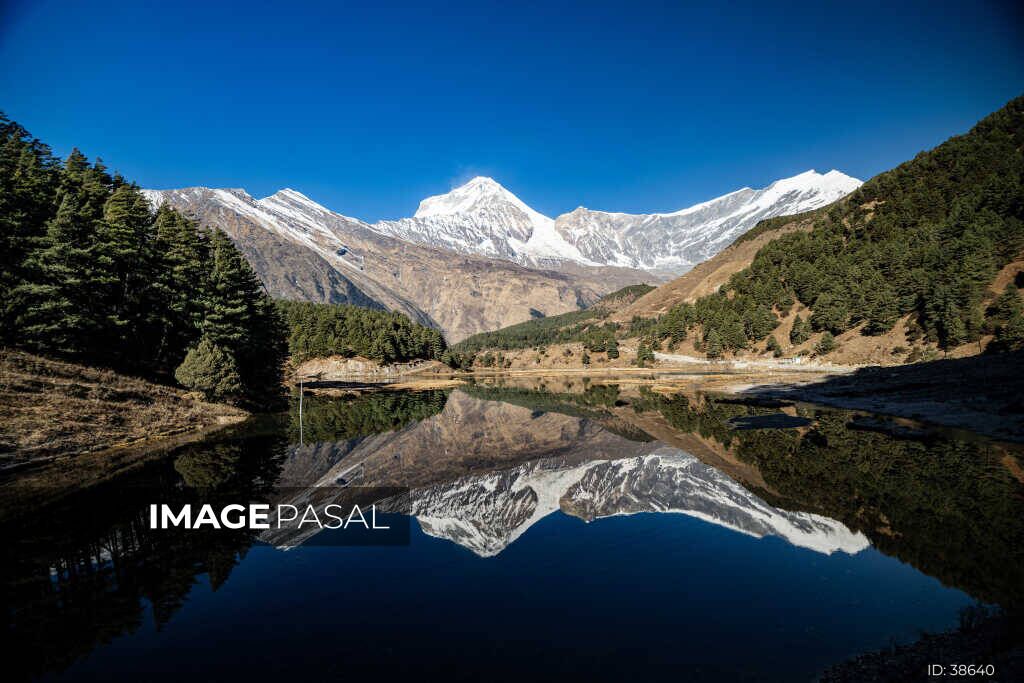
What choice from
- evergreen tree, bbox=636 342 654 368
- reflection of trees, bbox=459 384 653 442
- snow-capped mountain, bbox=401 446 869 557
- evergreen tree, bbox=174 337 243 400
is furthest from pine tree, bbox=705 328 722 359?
evergreen tree, bbox=174 337 243 400

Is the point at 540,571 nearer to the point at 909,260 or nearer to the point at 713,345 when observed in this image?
the point at 909,260

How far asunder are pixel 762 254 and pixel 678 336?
1663 inches

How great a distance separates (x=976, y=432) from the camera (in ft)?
104

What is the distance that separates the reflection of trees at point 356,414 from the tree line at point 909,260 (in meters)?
75.4

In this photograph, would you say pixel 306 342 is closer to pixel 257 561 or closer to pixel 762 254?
pixel 257 561

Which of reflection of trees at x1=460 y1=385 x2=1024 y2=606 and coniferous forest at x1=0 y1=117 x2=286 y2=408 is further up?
coniferous forest at x1=0 y1=117 x2=286 y2=408

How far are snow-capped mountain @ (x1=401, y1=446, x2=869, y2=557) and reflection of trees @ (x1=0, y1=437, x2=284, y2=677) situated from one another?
787cm

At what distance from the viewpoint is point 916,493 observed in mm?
19891

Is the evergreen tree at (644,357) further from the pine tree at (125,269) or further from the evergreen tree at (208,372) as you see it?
the pine tree at (125,269)

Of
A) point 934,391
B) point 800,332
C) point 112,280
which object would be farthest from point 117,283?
point 800,332

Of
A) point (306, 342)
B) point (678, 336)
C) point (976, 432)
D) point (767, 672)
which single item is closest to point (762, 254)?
point (678, 336)

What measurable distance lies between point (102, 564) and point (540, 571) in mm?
13065

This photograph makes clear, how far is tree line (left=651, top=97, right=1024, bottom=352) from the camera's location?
2872 inches

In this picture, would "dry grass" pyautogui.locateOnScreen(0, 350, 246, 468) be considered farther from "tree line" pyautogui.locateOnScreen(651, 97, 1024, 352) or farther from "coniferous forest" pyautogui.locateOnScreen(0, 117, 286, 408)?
"tree line" pyautogui.locateOnScreen(651, 97, 1024, 352)
